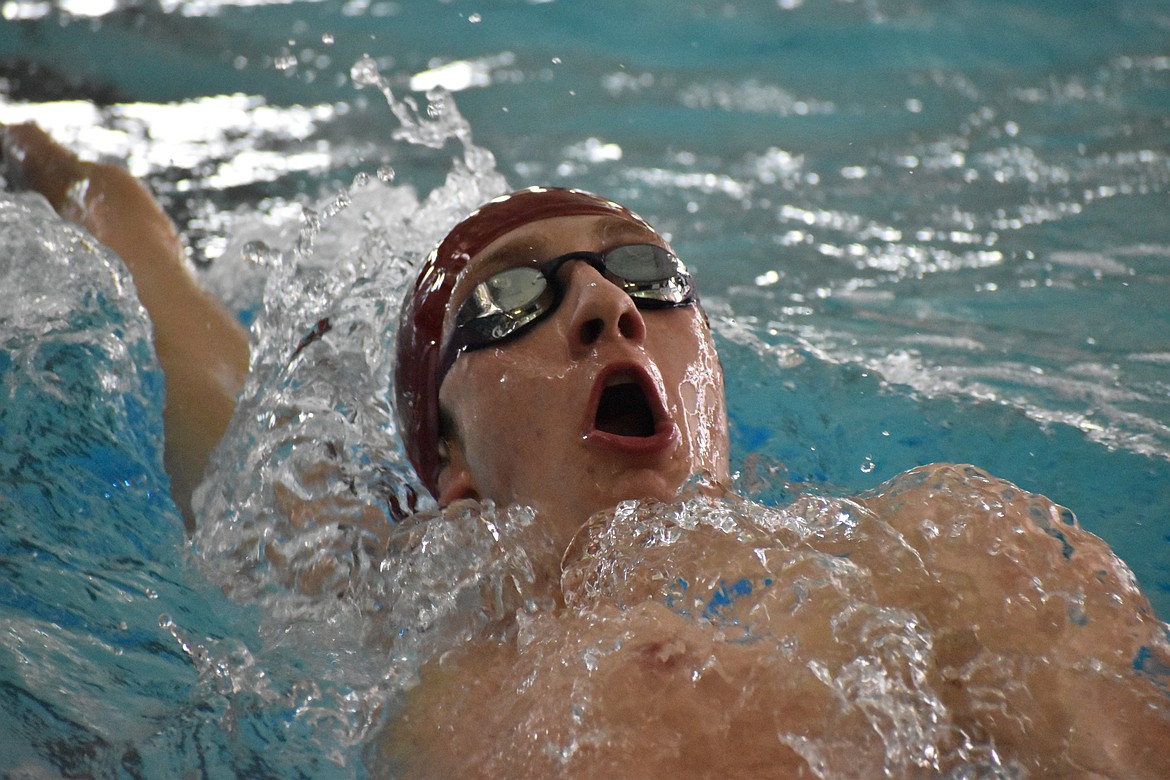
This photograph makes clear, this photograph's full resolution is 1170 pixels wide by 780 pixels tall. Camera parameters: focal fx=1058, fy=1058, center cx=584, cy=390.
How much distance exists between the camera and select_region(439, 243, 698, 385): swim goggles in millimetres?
1795

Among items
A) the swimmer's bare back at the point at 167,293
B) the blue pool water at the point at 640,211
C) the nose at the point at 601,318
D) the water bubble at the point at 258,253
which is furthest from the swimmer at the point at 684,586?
the water bubble at the point at 258,253

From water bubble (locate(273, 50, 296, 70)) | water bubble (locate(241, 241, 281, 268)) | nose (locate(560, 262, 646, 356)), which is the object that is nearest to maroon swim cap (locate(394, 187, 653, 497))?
nose (locate(560, 262, 646, 356))

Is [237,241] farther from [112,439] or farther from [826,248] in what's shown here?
[826,248]

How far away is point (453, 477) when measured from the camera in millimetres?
1899

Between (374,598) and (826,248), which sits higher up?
(374,598)

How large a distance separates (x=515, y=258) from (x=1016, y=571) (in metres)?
0.97

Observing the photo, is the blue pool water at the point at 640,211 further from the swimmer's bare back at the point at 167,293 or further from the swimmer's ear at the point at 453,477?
the swimmer's ear at the point at 453,477

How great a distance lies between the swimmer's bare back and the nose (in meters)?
1.15

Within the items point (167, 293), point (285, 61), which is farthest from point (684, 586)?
point (285, 61)

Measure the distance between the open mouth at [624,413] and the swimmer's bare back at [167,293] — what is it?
111 centimetres

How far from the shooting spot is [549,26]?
5.95m

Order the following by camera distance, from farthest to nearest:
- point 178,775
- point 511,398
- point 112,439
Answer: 1. point 112,439
2. point 511,398
3. point 178,775

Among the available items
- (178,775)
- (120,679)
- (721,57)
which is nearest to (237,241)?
(120,679)

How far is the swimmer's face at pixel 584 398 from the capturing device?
1.64 meters
